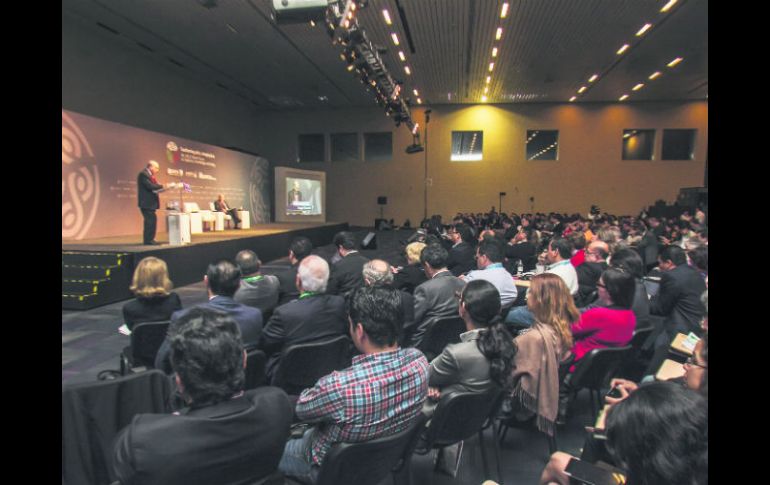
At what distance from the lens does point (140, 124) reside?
11281 millimetres

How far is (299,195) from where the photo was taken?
628 inches

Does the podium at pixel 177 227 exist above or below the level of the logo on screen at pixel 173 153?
below

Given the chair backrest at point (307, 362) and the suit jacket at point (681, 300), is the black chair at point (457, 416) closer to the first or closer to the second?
the chair backrest at point (307, 362)

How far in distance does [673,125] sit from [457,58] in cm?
1002

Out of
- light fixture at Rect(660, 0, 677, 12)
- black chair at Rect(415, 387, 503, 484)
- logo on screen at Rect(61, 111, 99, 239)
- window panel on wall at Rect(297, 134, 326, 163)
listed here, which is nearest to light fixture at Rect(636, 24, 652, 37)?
light fixture at Rect(660, 0, 677, 12)

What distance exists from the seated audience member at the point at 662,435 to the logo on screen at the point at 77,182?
9548 mm

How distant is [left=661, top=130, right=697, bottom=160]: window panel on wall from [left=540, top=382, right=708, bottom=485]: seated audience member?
18474mm

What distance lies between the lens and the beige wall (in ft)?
52.7

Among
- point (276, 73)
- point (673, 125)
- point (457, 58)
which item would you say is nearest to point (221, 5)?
point (276, 73)

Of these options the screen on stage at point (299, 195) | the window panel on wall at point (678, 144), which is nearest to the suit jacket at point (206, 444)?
the screen on stage at point (299, 195)

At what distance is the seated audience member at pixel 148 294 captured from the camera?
2.75 m

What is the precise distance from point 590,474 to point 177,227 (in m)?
7.05

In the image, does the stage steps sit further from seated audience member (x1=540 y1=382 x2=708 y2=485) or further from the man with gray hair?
seated audience member (x1=540 y1=382 x2=708 y2=485)
